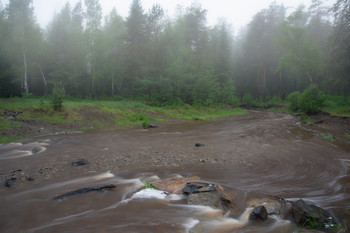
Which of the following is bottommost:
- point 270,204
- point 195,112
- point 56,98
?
point 270,204

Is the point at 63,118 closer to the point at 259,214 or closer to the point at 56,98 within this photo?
the point at 56,98

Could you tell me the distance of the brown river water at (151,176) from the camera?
3.74 m

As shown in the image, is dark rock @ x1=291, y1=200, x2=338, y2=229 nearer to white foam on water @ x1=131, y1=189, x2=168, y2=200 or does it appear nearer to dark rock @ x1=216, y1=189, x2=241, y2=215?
dark rock @ x1=216, y1=189, x2=241, y2=215

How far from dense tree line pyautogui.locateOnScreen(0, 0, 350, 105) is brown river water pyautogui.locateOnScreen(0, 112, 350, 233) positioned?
66.3 feet

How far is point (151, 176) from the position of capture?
5992 millimetres

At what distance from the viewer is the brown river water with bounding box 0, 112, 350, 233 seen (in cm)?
374

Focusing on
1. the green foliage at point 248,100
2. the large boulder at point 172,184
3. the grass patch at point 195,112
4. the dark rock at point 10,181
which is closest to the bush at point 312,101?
the grass patch at point 195,112

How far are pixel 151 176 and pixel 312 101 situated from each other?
76.5 feet

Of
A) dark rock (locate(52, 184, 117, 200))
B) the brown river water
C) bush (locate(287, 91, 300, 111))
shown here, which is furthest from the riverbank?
bush (locate(287, 91, 300, 111))

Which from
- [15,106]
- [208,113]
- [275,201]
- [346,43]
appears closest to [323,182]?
[275,201]

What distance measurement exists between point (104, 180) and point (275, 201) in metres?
4.29

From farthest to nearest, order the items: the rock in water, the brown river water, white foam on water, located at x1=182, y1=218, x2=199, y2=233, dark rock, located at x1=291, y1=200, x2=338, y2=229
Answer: the rock in water < the brown river water < white foam on water, located at x1=182, y1=218, x2=199, y2=233 < dark rock, located at x1=291, y1=200, x2=338, y2=229

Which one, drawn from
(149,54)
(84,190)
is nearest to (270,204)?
(84,190)

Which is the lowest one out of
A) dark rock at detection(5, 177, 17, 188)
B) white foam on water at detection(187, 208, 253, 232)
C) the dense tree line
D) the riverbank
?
white foam on water at detection(187, 208, 253, 232)
